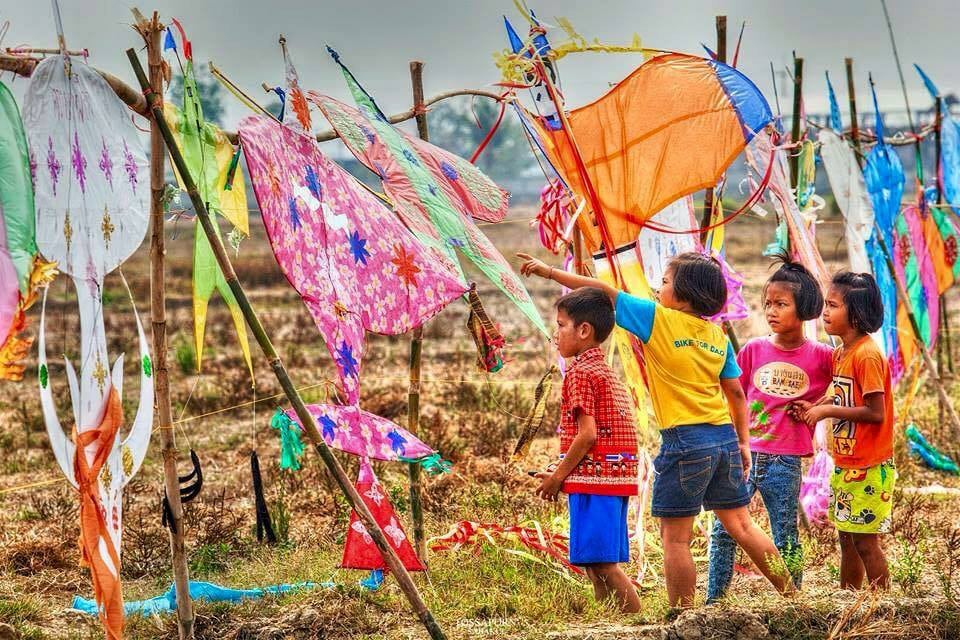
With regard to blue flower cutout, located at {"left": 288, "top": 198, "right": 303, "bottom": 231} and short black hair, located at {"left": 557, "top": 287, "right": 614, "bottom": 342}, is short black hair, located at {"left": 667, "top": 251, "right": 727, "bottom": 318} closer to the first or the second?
short black hair, located at {"left": 557, "top": 287, "right": 614, "bottom": 342}

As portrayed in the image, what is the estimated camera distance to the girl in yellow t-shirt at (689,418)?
351 cm

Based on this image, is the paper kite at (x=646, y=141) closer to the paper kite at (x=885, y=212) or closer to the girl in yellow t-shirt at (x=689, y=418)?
the girl in yellow t-shirt at (x=689, y=418)

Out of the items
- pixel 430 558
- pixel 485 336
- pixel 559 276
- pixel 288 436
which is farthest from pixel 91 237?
pixel 430 558

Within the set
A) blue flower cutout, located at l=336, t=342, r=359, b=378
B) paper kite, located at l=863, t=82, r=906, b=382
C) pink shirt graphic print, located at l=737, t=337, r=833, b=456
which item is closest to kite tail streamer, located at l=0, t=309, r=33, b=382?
blue flower cutout, located at l=336, t=342, r=359, b=378

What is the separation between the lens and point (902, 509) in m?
5.20

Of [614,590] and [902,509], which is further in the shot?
[902,509]

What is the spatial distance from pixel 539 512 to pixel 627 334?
1436 millimetres

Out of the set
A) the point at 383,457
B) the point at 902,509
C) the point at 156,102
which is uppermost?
the point at 156,102

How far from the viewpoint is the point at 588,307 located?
11.8ft

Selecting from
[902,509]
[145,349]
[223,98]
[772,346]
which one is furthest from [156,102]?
[223,98]

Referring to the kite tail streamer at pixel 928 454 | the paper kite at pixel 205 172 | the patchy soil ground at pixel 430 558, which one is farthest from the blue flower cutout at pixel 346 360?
the kite tail streamer at pixel 928 454

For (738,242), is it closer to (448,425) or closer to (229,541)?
(448,425)

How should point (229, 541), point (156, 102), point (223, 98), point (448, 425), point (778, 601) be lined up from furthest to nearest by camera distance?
1. point (223, 98)
2. point (448, 425)
3. point (229, 541)
4. point (778, 601)
5. point (156, 102)

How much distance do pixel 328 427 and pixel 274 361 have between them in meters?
0.45
